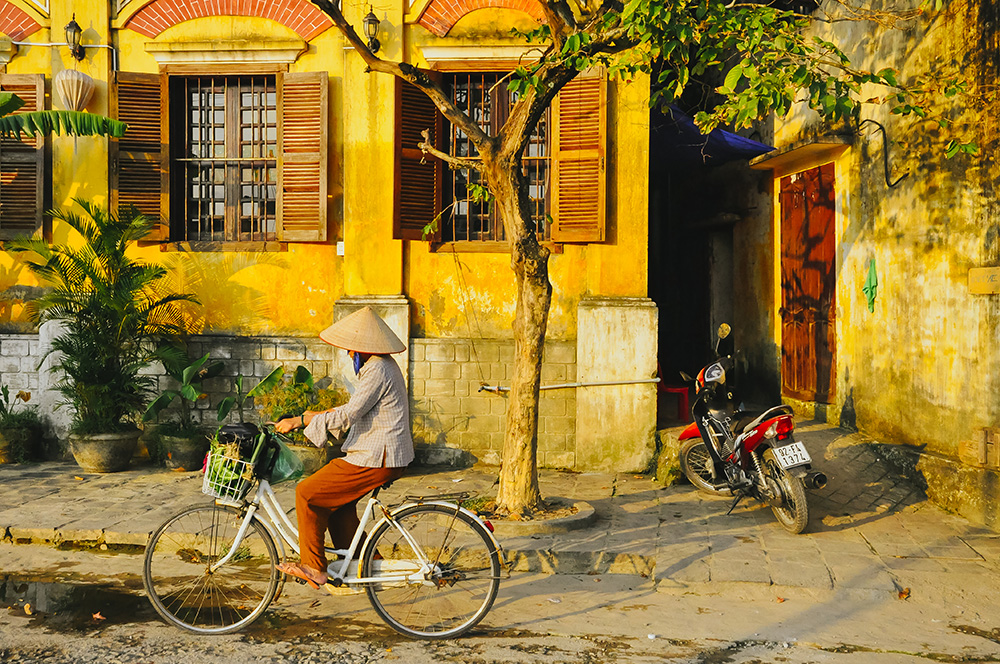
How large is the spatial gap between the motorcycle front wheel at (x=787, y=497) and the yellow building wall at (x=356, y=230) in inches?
111

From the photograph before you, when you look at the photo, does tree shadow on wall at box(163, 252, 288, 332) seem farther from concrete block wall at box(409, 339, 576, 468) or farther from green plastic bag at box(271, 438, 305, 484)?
green plastic bag at box(271, 438, 305, 484)

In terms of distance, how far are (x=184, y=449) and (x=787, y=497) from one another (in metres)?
6.03

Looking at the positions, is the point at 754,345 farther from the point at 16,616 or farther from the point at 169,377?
the point at 16,616

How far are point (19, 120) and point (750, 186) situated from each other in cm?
909

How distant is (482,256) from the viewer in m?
9.42

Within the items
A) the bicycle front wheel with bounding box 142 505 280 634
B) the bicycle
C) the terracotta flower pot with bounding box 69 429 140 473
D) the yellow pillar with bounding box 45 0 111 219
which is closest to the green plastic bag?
the bicycle

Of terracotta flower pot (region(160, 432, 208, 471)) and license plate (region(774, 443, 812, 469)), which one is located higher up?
license plate (region(774, 443, 812, 469))

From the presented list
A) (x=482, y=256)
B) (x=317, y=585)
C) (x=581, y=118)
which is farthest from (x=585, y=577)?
(x=581, y=118)

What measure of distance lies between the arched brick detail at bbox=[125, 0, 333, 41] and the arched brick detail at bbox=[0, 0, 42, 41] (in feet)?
3.73

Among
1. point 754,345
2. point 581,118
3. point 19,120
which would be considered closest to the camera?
point 19,120

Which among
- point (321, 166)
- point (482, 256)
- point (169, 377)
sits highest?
point (321, 166)

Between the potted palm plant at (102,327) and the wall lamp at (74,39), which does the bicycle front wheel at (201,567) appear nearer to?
the potted palm plant at (102,327)

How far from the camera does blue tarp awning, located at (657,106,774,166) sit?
10.9m

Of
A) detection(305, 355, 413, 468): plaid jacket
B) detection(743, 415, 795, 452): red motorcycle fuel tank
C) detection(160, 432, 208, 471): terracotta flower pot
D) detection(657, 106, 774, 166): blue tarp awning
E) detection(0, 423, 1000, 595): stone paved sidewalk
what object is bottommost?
detection(0, 423, 1000, 595): stone paved sidewalk
